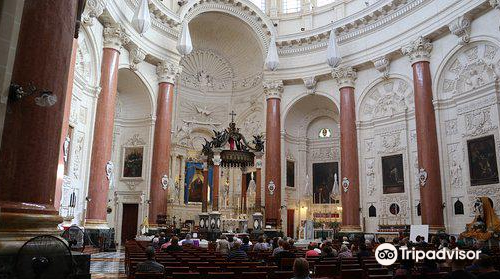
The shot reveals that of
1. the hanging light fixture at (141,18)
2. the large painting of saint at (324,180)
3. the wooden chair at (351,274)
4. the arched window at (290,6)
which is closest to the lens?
the wooden chair at (351,274)

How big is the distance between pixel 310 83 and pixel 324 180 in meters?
6.15

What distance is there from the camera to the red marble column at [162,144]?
20969mm

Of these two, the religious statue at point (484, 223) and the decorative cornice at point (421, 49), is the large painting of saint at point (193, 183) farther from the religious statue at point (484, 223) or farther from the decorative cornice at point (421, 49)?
the religious statue at point (484, 223)

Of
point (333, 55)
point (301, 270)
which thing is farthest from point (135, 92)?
point (301, 270)

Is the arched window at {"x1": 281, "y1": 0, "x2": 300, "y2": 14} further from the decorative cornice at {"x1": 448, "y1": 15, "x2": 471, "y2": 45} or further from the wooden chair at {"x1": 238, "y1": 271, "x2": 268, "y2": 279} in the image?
the wooden chair at {"x1": 238, "y1": 271, "x2": 268, "y2": 279}

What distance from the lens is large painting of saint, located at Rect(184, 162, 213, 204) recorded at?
25109mm

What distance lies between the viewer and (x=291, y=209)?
82.9ft

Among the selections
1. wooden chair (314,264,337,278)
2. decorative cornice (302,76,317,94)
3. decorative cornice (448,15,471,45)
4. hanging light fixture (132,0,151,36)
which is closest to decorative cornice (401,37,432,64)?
decorative cornice (448,15,471,45)

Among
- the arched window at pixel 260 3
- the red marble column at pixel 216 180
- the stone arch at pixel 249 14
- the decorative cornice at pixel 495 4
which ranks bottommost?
the red marble column at pixel 216 180

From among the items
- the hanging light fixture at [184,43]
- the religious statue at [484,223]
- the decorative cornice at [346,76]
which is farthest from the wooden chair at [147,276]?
the decorative cornice at [346,76]

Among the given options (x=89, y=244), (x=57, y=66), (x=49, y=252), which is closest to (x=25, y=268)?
(x=49, y=252)

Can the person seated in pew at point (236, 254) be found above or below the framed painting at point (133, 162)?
below

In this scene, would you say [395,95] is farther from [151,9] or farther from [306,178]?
[151,9]

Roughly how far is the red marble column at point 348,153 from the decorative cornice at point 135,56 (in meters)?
10.6
